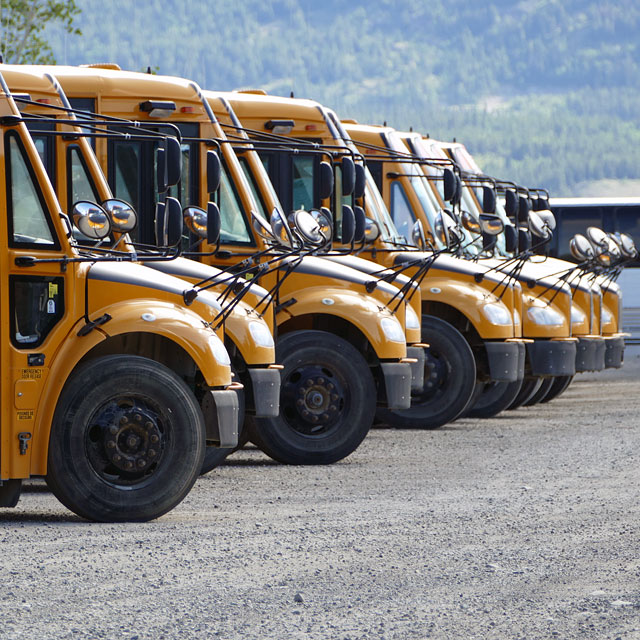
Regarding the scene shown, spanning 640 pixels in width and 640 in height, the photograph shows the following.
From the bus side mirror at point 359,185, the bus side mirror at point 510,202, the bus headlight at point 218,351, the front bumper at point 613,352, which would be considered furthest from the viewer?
the front bumper at point 613,352

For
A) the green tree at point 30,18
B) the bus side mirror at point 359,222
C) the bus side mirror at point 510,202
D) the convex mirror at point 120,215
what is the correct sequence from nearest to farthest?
the convex mirror at point 120,215 < the bus side mirror at point 359,222 < the bus side mirror at point 510,202 < the green tree at point 30,18

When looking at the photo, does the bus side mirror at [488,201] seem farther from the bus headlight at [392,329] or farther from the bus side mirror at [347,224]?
the bus side mirror at [347,224]

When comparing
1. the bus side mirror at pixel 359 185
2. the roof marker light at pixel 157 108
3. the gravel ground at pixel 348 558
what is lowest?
the gravel ground at pixel 348 558

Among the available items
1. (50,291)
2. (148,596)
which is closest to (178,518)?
(50,291)

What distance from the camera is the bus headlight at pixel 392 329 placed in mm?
13266

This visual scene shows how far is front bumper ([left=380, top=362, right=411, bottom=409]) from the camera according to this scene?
522 inches

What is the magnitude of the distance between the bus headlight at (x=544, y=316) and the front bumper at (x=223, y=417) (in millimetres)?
8985

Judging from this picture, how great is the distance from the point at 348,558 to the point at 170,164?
2.33 metres

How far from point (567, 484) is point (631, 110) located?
18865 cm

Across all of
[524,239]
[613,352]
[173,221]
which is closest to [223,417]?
[173,221]

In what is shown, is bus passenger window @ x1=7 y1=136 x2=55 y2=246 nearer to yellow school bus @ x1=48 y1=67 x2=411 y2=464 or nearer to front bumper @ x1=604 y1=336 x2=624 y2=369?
yellow school bus @ x1=48 y1=67 x2=411 y2=464

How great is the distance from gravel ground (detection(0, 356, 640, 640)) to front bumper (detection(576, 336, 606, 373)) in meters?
6.95

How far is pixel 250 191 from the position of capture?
522 inches

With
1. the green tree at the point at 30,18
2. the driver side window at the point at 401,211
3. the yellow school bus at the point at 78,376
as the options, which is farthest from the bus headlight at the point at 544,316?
the green tree at the point at 30,18
